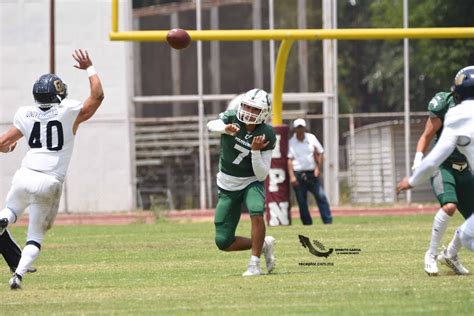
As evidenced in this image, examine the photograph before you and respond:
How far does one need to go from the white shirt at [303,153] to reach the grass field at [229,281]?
3667 millimetres

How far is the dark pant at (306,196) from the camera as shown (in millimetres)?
20703

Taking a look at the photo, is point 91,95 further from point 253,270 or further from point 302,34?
point 302,34

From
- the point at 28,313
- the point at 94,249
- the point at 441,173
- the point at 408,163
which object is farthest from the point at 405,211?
the point at 28,313

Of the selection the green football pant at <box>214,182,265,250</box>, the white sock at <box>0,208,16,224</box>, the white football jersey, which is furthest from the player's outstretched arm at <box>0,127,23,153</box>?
the green football pant at <box>214,182,265,250</box>

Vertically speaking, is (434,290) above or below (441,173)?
below

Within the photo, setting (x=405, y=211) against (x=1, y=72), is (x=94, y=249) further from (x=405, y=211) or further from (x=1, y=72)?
(x=1, y=72)

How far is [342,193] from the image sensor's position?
30547 mm

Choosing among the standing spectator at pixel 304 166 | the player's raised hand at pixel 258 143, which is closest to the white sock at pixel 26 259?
the player's raised hand at pixel 258 143

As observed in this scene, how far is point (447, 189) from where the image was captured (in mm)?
11203

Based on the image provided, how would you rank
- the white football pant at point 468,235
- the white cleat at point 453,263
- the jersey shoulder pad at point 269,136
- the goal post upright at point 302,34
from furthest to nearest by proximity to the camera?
the goal post upright at point 302,34, the jersey shoulder pad at point 269,136, the white cleat at point 453,263, the white football pant at point 468,235

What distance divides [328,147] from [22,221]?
A: 807 cm

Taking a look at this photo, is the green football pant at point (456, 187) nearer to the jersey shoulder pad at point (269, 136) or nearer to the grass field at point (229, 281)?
the grass field at point (229, 281)

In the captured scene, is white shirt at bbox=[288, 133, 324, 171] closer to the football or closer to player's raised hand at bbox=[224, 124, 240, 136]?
the football

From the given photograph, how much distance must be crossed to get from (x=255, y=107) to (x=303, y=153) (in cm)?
977
